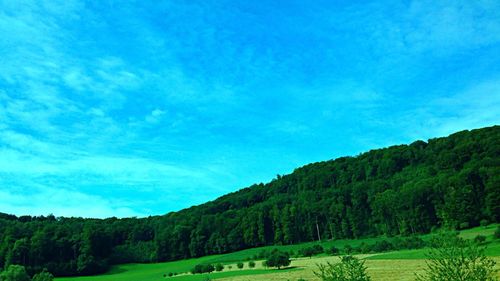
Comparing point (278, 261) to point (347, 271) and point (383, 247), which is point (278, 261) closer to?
point (383, 247)

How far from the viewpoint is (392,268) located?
6066cm

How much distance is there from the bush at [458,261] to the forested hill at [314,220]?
104247 mm

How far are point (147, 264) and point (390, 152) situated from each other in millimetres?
110723

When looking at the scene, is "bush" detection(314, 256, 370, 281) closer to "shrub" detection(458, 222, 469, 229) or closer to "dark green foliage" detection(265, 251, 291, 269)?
"dark green foliage" detection(265, 251, 291, 269)

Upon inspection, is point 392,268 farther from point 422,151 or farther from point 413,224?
point 422,151

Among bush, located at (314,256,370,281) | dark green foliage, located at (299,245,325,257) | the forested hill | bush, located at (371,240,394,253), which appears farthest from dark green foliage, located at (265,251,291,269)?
bush, located at (314,256,370,281)

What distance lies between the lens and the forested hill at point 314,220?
124 metres

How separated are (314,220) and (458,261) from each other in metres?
144

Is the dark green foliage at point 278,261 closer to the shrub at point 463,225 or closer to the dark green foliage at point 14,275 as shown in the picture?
the shrub at point 463,225

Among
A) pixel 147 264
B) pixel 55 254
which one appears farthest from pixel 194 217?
pixel 55 254

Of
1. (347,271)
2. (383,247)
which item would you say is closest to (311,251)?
(383,247)

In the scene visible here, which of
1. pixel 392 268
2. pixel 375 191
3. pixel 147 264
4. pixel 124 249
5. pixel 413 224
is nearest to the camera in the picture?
pixel 392 268

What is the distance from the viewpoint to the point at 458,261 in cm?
1612

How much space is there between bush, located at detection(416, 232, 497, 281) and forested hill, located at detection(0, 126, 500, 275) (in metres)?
104
